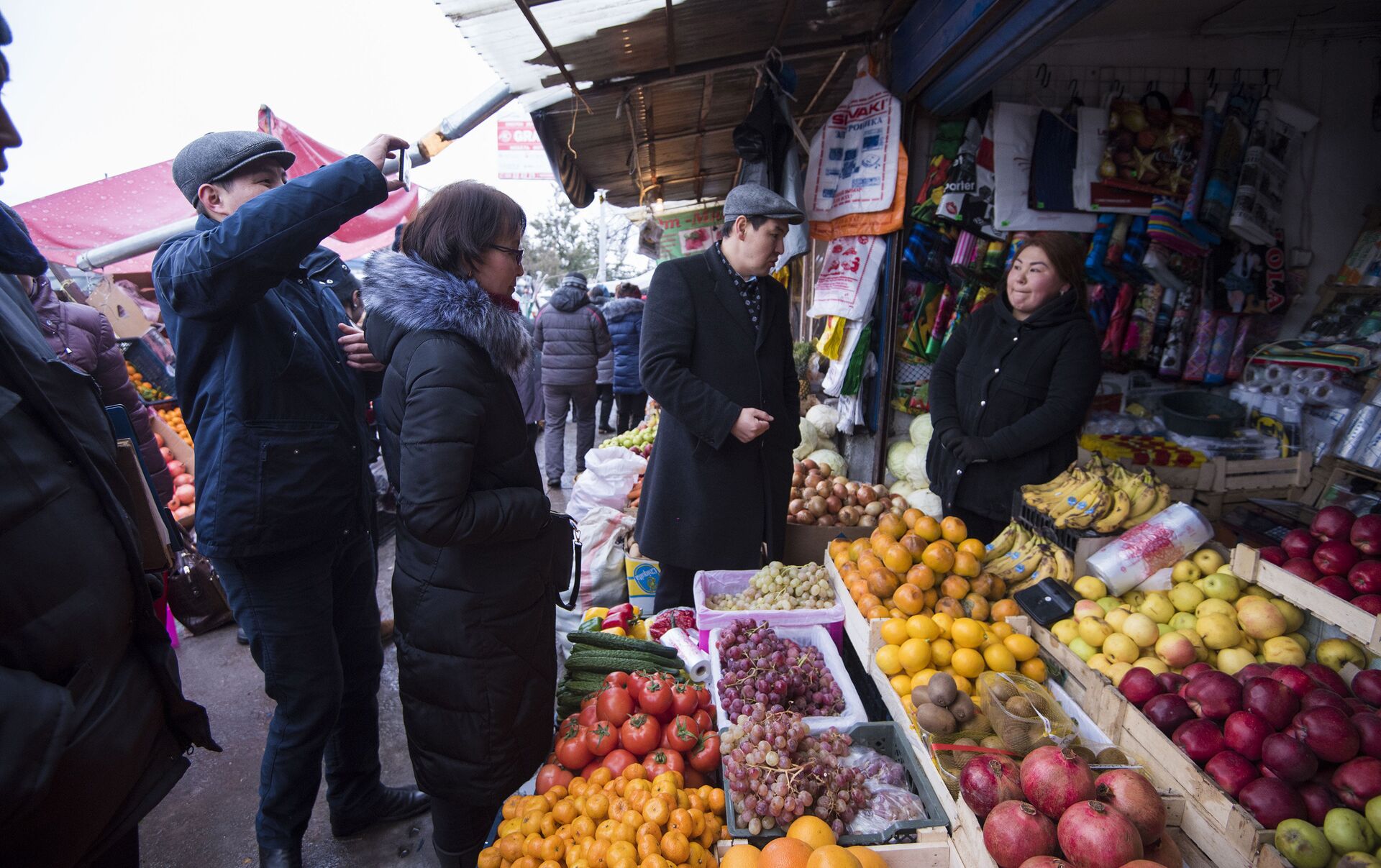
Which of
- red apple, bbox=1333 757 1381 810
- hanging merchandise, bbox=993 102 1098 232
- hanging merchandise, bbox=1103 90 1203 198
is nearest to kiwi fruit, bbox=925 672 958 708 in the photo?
red apple, bbox=1333 757 1381 810

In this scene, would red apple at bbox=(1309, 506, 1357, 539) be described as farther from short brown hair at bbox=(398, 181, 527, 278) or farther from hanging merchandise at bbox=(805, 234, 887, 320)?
hanging merchandise at bbox=(805, 234, 887, 320)

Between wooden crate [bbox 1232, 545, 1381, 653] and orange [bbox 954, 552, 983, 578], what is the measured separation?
72 cm

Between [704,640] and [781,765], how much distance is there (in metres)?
0.92

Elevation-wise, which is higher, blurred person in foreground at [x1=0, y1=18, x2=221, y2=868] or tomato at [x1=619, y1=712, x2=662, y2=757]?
blurred person in foreground at [x1=0, y1=18, x2=221, y2=868]

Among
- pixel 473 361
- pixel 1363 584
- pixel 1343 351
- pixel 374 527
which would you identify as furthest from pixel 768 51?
pixel 1343 351

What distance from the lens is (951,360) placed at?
132 inches

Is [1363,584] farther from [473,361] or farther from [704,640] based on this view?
[473,361]

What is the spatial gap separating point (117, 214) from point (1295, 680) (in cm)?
976

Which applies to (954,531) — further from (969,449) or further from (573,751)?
(573,751)

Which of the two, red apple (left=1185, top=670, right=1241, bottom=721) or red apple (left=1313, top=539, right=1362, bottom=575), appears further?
red apple (left=1313, top=539, right=1362, bottom=575)

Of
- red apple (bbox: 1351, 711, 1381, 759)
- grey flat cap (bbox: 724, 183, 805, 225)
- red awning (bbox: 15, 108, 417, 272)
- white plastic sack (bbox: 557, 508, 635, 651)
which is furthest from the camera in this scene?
red awning (bbox: 15, 108, 417, 272)

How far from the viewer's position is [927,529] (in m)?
2.45

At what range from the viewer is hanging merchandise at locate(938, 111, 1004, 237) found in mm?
3926

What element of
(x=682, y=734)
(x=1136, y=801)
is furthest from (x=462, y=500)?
(x=1136, y=801)
